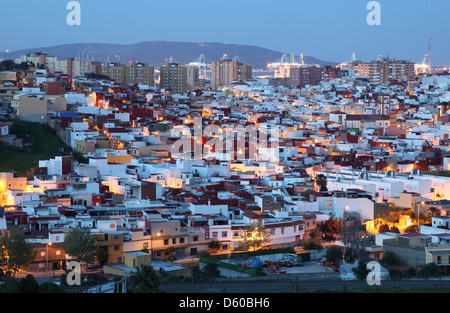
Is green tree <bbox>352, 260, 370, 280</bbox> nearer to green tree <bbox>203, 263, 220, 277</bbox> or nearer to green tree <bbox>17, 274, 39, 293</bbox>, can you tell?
green tree <bbox>203, 263, 220, 277</bbox>

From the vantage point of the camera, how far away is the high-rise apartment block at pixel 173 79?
33000 mm

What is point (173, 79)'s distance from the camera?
109 feet

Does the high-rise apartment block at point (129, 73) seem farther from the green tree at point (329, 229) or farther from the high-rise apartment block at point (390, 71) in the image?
the green tree at point (329, 229)

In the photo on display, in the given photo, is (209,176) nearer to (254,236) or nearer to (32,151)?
(32,151)

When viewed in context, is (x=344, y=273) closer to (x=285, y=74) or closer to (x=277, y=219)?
(x=277, y=219)

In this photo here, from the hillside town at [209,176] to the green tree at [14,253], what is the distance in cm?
28

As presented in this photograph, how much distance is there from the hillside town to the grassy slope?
14cm

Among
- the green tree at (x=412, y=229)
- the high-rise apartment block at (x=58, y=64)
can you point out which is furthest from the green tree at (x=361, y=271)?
the high-rise apartment block at (x=58, y=64)

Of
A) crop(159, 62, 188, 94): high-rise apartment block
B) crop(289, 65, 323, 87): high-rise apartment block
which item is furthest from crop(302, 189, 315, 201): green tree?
crop(289, 65, 323, 87): high-rise apartment block

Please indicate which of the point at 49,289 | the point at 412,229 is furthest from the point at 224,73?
the point at 49,289

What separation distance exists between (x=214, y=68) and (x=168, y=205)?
96.9 ft

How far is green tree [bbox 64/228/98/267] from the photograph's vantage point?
8.64m

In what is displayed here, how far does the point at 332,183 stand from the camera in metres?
12.8
